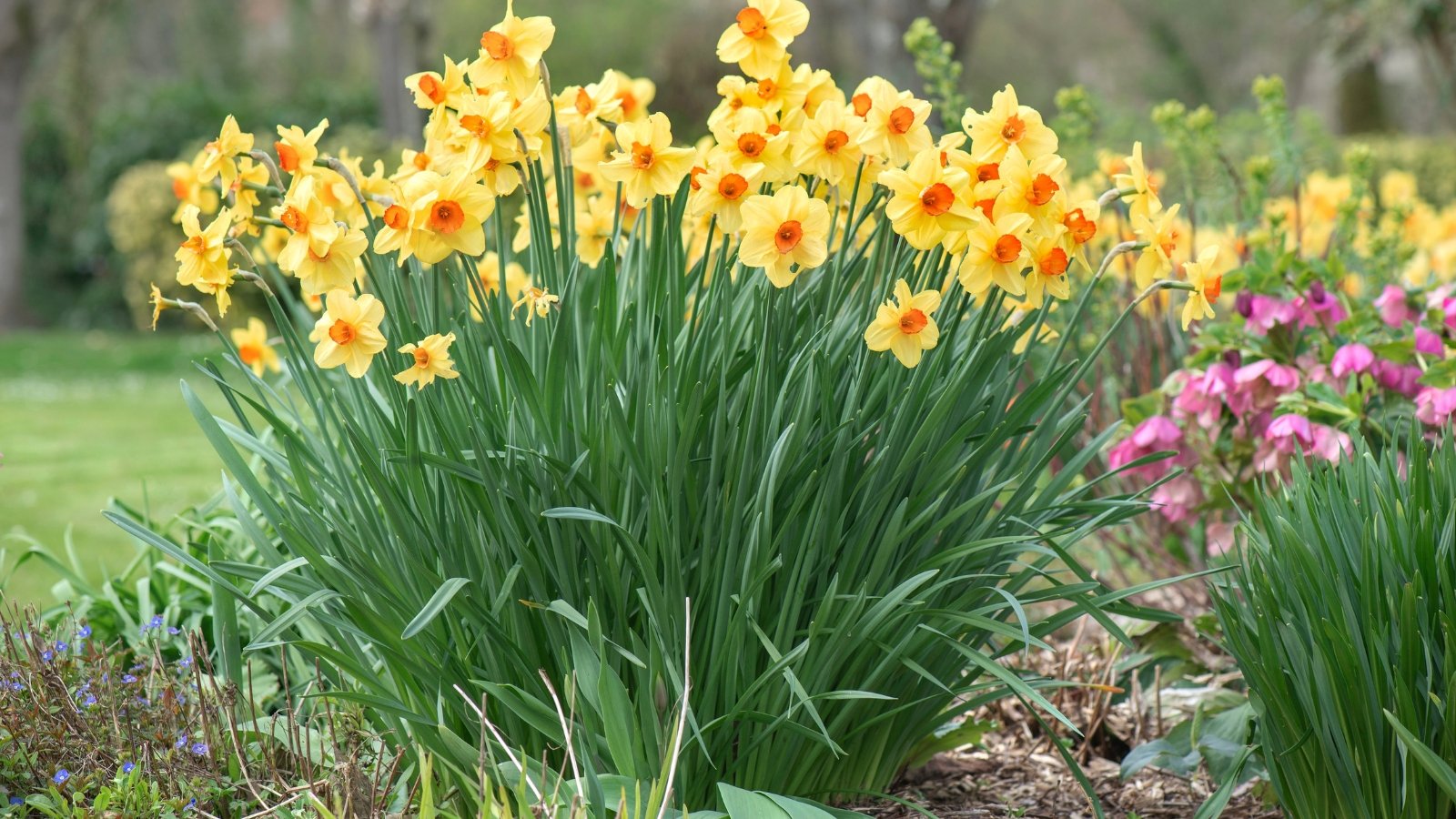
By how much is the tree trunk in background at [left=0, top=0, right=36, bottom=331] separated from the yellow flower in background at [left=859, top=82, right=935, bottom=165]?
38.6ft

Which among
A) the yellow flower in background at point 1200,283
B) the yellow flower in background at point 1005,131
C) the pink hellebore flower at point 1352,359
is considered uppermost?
the yellow flower in background at point 1005,131

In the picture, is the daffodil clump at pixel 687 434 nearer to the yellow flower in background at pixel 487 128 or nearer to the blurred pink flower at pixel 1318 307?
the yellow flower in background at pixel 487 128

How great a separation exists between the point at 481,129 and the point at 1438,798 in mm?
1522

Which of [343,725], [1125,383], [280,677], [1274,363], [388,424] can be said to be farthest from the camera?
[1125,383]

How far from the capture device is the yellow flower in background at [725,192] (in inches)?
64.9

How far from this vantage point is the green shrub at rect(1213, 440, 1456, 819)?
5.33ft

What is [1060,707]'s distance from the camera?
2.52 m

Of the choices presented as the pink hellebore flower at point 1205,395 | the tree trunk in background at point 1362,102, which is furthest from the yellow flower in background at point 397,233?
the tree trunk in background at point 1362,102

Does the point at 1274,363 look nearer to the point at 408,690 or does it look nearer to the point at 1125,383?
the point at 1125,383

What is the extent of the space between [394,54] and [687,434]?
14232 millimetres

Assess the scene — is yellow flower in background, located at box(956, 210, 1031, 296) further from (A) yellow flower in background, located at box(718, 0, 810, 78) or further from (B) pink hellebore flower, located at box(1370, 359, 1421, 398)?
(B) pink hellebore flower, located at box(1370, 359, 1421, 398)

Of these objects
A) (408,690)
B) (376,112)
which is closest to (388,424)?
(408,690)

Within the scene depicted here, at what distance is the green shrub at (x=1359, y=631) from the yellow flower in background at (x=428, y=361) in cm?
109

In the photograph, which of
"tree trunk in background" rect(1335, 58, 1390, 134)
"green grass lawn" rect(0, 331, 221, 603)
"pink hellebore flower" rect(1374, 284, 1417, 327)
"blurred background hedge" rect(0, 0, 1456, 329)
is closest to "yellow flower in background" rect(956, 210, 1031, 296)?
"pink hellebore flower" rect(1374, 284, 1417, 327)
